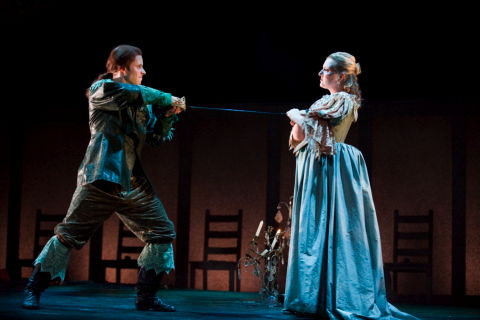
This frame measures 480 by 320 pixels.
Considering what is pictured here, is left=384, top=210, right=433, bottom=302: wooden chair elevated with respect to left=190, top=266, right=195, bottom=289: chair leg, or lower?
elevated

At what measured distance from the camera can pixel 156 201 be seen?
3141 mm

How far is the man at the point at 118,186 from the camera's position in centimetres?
299

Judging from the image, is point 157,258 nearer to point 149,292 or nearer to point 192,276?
point 149,292

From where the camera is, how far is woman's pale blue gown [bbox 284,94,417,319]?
3.00 meters

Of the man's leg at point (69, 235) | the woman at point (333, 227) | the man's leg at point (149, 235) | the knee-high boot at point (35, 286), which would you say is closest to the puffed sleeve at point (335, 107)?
the woman at point (333, 227)

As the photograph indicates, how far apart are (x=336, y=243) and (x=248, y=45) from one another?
3.55m

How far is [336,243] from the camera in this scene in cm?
305

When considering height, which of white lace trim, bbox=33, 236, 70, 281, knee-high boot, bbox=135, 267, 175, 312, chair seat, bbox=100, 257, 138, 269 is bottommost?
chair seat, bbox=100, 257, 138, 269

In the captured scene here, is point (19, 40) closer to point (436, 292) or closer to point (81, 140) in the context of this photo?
point (81, 140)

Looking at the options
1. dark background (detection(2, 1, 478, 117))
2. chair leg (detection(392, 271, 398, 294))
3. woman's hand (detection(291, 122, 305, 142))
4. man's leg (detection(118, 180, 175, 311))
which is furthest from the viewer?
chair leg (detection(392, 271, 398, 294))

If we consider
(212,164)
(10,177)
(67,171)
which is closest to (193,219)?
(212,164)

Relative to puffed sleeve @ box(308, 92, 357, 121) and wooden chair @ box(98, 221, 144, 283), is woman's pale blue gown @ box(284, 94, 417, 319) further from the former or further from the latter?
wooden chair @ box(98, 221, 144, 283)

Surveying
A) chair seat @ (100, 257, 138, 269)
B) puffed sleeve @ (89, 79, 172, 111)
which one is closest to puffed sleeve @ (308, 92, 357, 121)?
puffed sleeve @ (89, 79, 172, 111)

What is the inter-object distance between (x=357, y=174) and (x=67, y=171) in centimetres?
549
